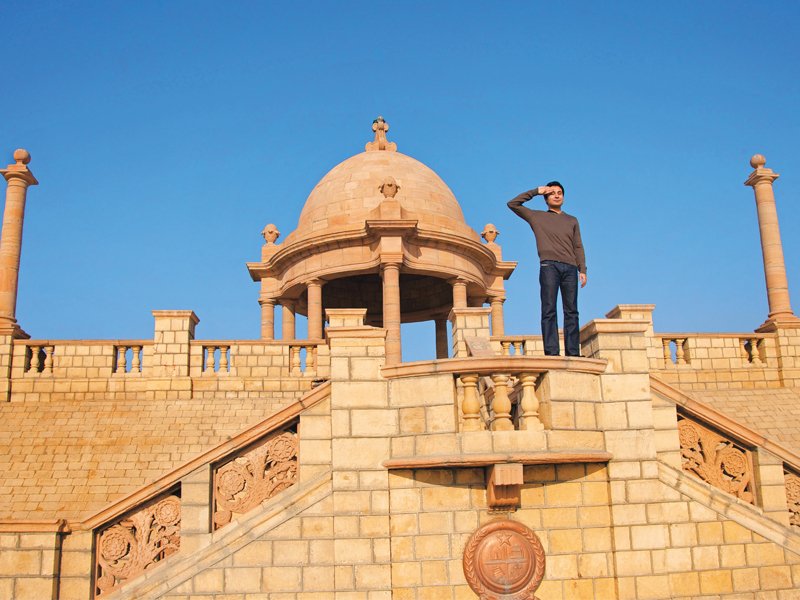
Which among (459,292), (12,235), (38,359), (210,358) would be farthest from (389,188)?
(38,359)

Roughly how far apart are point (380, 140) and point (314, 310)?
6.86m

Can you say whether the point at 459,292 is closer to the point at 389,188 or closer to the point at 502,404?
the point at 389,188

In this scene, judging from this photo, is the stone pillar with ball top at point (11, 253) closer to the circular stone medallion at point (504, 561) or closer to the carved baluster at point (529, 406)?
the circular stone medallion at point (504, 561)

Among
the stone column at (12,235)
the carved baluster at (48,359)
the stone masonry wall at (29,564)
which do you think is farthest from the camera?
the stone column at (12,235)

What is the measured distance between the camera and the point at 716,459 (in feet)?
30.5

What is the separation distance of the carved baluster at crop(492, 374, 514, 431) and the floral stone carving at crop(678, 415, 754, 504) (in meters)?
2.19

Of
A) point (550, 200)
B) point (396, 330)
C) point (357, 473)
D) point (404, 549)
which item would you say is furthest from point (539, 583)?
point (396, 330)

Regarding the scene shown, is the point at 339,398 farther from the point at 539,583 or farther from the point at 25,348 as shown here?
the point at 25,348

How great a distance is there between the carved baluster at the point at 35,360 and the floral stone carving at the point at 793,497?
1309cm

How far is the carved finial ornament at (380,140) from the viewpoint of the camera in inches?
969

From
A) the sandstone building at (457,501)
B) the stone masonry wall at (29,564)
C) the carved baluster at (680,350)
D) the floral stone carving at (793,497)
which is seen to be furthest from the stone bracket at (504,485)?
the carved baluster at (680,350)

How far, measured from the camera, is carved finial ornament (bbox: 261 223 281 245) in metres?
23.7

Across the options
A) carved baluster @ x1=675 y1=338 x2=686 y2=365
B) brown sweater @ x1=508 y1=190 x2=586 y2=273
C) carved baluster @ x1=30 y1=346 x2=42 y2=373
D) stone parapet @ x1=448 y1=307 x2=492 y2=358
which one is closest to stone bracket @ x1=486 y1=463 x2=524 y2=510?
brown sweater @ x1=508 y1=190 x2=586 y2=273

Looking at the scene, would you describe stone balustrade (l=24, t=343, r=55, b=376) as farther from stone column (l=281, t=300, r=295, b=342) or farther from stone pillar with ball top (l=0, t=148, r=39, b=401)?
stone column (l=281, t=300, r=295, b=342)
